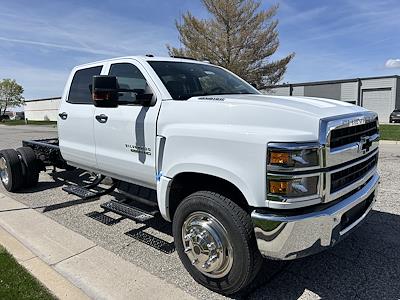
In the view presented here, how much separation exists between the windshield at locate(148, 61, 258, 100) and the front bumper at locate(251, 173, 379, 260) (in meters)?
1.58

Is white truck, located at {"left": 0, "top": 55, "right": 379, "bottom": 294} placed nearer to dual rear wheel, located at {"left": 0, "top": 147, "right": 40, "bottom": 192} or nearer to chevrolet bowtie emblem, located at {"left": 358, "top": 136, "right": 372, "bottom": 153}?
chevrolet bowtie emblem, located at {"left": 358, "top": 136, "right": 372, "bottom": 153}

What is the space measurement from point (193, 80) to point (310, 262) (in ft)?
7.38

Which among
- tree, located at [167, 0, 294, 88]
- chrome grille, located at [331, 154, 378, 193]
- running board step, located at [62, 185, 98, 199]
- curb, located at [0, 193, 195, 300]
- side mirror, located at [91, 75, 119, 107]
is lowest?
curb, located at [0, 193, 195, 300]

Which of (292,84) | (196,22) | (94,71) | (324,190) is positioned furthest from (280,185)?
(292,84)

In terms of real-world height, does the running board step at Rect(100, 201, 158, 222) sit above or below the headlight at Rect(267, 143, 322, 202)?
below

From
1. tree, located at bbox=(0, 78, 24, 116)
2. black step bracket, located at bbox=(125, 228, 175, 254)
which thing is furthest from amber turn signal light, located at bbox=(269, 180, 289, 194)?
tree, located at bbox=(0, 78, 24, 116)

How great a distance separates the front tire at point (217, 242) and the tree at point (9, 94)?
77.1 metres

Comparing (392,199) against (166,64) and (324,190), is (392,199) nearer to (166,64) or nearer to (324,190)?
(324,190)

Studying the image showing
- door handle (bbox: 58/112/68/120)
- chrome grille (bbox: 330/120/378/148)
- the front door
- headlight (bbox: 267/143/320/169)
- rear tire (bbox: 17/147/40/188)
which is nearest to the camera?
headlight (bbox: 267/143/320/169)

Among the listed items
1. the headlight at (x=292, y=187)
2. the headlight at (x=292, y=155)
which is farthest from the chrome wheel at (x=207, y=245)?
the headlight at (x=292, y=155)

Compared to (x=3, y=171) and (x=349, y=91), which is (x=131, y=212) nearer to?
(x=3, y=171)

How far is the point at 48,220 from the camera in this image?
491 cm

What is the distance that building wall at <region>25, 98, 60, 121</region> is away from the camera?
5619 cm

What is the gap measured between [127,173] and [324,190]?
88.7 inches
